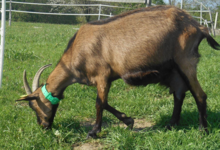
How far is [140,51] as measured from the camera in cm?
343

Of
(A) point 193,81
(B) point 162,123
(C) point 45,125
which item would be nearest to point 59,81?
(C) point 45,125

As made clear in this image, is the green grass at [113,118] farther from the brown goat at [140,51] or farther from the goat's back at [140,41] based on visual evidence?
the goat's back at [140,41]

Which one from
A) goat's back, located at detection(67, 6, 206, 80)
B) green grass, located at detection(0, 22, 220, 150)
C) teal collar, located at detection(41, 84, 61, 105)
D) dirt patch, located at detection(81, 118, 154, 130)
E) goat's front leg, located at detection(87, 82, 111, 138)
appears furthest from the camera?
dirt patch, located at detection(81, 118, 154, 130)

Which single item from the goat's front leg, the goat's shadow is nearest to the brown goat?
the goat's front leg

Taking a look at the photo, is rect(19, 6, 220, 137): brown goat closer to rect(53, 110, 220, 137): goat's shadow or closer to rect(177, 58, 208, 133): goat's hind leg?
rect(177, 58, 208, 133): goat's hind leg

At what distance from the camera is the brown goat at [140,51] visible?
3.41 metres

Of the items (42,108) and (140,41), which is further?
(42,108)

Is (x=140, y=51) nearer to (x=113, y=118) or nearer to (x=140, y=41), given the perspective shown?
(x=140, y=41)

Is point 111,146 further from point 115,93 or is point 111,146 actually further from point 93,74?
point 115,93

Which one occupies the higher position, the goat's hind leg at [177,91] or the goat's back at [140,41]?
the goat's back at [140,41]

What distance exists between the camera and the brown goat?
11.2ft

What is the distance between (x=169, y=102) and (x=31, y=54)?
451 centimetres

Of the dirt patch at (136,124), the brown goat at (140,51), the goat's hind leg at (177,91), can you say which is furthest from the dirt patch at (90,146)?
the goat's hind leg at (177,91)

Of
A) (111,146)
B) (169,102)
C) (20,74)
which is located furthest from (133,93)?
(20,74)
